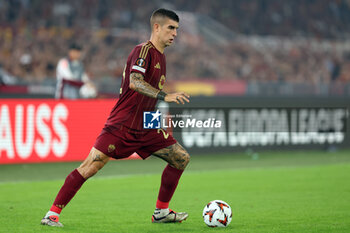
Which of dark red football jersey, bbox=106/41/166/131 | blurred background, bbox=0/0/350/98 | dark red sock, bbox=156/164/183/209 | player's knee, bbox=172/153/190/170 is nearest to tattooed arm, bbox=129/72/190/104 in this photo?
dark red football jersey, bbox=106/41/166/131

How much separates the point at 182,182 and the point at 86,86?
440cm

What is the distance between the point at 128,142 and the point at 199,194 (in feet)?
10.5

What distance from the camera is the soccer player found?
5.76 metres

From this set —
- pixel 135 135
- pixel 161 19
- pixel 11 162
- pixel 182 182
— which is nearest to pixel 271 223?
pixel 135 135

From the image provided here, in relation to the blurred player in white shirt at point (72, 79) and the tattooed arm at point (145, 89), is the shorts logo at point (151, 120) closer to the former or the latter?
the tattooed arm at point (145, 89)

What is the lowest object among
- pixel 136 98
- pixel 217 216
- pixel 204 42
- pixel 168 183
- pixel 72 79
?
pixel 217 216

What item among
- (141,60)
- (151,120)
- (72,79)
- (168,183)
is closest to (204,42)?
(72,79)

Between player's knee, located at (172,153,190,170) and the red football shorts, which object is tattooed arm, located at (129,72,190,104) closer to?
the red football shorts

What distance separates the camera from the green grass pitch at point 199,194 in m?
6.24

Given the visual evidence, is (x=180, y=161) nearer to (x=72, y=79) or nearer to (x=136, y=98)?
(x=136, y=98)

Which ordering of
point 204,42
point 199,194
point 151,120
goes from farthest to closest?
point 204,42 < point 199,194 < point 151,120

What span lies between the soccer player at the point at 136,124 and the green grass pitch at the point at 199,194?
1.71ft

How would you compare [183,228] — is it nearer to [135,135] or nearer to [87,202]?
[135,135]

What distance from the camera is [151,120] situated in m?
6.06
